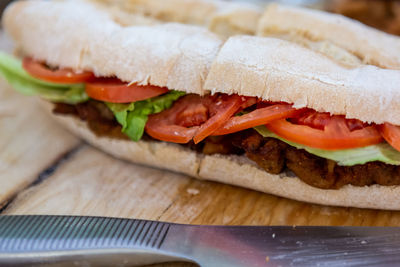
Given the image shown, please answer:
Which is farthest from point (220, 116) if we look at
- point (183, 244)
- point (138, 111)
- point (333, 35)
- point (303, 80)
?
point (333, 35)

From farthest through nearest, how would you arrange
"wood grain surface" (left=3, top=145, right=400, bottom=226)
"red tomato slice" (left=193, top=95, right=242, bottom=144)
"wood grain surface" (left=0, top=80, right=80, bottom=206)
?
"wood grain surface" (left=0, top=80, right=80, bottom=206) → "wood grain surface" (left=3, top=145, right=400, bottom=226) → "red tomato slice" (left=193, top=95, right=242, bottom=144)

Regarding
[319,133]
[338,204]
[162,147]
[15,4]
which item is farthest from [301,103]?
[15,4]

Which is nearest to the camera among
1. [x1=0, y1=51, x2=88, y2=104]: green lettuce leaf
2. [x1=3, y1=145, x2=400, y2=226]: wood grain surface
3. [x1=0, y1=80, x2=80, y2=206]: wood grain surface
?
[x1=3, y1=145, x2=400, y2=226]: wood grain surface

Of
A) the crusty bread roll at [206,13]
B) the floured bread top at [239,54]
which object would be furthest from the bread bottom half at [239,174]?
the crusty bread roll at [206,13]

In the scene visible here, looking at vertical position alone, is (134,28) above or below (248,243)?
above

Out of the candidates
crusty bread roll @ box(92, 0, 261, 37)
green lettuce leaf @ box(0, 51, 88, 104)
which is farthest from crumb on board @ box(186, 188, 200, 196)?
crusty bread roll @ box(92, 0, 261, 37)

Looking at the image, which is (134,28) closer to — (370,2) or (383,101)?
(383,101)

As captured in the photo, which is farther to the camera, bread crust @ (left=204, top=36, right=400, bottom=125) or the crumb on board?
the crumb on board

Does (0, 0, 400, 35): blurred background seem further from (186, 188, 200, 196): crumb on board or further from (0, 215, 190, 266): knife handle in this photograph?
(0, 215, 190, 266): knife handle
